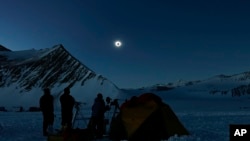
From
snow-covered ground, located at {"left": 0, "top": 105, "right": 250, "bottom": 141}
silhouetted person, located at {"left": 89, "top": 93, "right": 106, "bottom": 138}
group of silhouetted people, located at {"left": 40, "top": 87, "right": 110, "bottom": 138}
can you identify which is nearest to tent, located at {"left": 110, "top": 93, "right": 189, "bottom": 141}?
snow-covered ground, located at {"left": 0, "top": 105, "right": 250, "bottom": 141}

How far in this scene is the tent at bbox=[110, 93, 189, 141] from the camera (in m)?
12.9

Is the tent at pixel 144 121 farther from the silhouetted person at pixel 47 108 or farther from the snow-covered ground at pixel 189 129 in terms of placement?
the silhouetted person at pixel 47 108

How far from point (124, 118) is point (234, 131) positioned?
858cm

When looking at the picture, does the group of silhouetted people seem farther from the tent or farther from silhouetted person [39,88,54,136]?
the tent

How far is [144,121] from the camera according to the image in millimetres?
12922

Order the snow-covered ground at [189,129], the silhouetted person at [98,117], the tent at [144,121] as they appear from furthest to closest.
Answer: the silhouetted person at [98,117], the snow-covered ground at [189,129], the tent at [144,121]

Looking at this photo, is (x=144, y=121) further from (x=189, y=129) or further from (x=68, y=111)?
(x=189, y=129)

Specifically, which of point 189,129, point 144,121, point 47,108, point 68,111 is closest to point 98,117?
point 68,111

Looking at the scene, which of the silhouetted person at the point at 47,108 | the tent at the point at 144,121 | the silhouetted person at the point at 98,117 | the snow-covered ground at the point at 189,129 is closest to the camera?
the tent at the point at 144,121

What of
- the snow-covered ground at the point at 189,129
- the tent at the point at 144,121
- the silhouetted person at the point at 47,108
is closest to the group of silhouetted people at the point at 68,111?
the silhouetted person at the point at 47,108

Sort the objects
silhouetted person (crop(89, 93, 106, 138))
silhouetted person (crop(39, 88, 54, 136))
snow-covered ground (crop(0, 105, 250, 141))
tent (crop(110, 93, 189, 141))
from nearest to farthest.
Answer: tent (crop(110, 93, 189, 141)) → snow-covered ground (crop(0, 105, 250, 141)) → silhouetted person (crop(89, 93, 106, 138)) → silhouetted person (crop(39, 88, 54, 136))

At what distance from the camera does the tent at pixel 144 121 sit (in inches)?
508

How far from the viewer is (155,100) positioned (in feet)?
44.3

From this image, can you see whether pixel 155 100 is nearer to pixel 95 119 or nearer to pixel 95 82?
pixel 95 119
